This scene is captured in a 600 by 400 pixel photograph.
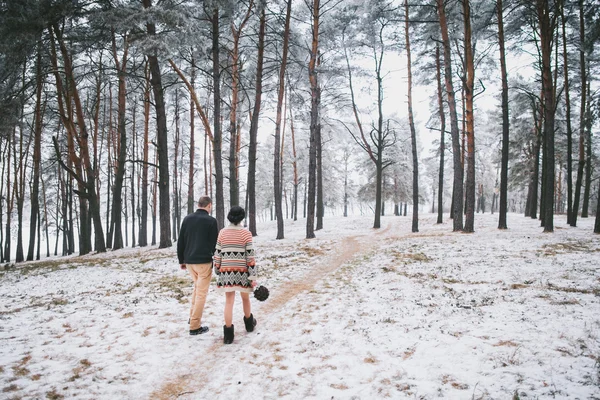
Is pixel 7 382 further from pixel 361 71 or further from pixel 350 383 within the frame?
pixel 361 71

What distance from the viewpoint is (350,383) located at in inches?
122

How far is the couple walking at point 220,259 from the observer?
4.30 meters

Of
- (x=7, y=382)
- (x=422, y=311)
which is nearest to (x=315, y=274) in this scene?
(x=422, y=311)

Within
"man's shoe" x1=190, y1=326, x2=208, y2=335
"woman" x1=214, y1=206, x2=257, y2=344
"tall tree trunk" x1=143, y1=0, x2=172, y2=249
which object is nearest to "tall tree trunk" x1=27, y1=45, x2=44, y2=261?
"tall tree trunk" x1=143, y1=0, x2=172, y2=249

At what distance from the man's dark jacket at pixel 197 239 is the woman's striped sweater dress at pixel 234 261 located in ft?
1.00

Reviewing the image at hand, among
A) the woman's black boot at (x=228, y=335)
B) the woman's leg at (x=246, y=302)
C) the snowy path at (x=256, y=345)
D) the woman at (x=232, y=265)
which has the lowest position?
the snowy path at (x=256, y=345)

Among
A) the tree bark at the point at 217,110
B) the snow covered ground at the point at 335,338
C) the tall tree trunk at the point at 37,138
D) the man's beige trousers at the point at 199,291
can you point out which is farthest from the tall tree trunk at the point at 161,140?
the man's beige trousers at the point at 199,291

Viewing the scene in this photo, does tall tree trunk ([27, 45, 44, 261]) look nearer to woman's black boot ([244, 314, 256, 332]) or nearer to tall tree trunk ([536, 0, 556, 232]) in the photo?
woman's black boot ([244, 314, 256, 332])

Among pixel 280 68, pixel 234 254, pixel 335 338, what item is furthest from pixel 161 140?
pixel 335 338

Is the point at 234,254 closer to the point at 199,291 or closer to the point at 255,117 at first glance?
the point at 199,291

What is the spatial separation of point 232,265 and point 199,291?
0.79 metres

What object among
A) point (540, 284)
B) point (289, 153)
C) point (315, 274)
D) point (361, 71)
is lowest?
point (315, 274)

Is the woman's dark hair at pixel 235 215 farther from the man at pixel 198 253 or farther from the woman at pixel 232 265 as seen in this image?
the man at pixel 198 253

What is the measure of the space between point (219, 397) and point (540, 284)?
598 centimetres
